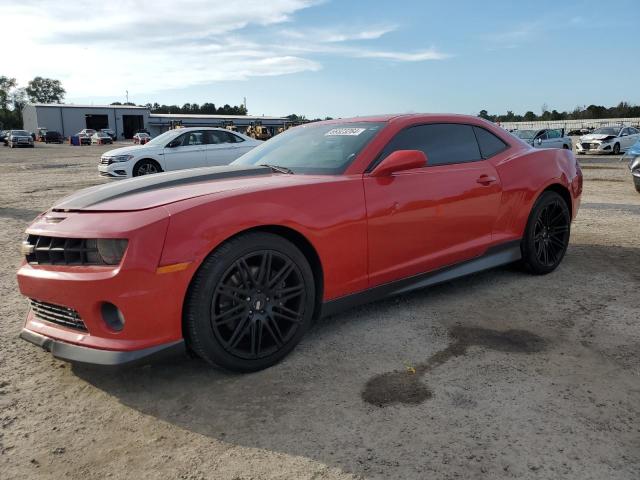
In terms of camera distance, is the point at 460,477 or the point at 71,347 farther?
the point at 71,347

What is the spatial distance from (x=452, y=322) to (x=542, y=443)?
4.71 ft

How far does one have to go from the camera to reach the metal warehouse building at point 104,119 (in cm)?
7081

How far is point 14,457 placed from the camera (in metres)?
2.22

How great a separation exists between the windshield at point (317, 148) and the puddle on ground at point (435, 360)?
131 cm

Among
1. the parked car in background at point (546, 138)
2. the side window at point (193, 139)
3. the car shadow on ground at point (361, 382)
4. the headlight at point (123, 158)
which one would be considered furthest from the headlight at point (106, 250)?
the parked car in background at point (546, 138)

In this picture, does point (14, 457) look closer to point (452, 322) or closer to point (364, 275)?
point (364, 275)

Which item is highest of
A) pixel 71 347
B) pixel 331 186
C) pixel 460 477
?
pixel 331 186

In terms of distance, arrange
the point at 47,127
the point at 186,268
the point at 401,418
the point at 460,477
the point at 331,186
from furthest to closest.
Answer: the point at 47,127 → the point at 331,186 → the point at 186,268 → the point at 401,418 → the point at 460,477

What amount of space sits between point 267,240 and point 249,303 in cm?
36

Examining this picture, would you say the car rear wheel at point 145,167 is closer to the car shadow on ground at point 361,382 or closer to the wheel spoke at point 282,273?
the car shadow on ground at point 361,382

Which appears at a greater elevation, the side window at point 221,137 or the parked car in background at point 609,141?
the side window at point 221,137

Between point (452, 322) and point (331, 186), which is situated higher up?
point (331, 186)

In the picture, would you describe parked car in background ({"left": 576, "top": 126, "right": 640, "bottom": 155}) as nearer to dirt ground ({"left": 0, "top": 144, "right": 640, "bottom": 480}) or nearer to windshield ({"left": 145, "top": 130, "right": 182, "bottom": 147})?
windshield ({"left": 145, "top": 130, "right": 182, "bottom": 147})

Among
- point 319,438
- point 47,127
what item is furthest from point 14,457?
point 47,127
